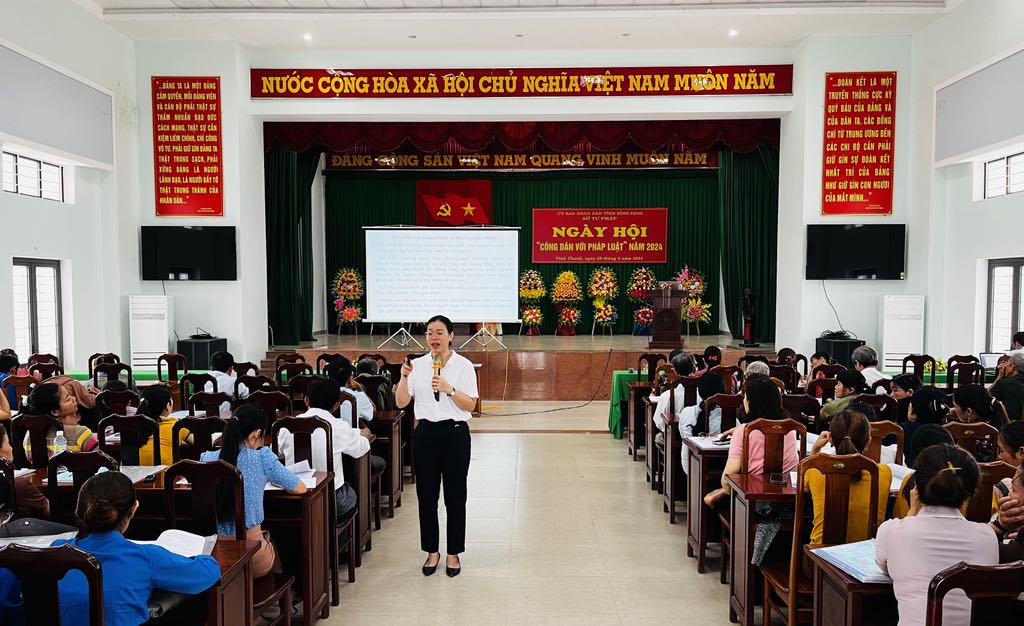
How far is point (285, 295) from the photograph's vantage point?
1083 centimetres

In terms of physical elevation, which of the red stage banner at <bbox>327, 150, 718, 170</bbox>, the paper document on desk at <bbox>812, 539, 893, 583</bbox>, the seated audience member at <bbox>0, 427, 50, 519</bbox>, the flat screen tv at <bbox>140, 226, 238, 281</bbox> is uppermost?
the red stage banner at <bbox>327, 150, 718, 170</bbox>

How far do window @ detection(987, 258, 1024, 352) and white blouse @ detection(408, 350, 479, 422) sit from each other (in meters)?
6.20

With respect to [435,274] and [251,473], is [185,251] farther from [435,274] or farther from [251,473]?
[251,473]

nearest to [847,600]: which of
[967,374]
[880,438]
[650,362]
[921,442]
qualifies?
[921,442]

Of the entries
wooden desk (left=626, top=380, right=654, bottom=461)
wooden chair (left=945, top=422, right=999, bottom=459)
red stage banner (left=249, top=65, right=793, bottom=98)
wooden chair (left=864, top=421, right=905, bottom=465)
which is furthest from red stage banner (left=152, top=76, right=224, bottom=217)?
wooden chair (left=945, top=422, right=999, bottom=459)

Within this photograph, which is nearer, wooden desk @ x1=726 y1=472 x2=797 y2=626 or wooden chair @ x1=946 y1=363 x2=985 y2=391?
wooden desk @ x1=726 y1=472 x2=797 y2=626

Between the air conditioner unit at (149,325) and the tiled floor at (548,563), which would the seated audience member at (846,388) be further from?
the air conditioner unit at (149,325)

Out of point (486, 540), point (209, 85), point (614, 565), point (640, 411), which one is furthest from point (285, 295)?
point (614, 565)

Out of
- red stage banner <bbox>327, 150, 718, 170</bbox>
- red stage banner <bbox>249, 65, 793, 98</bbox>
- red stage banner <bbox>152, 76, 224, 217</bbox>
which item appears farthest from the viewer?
red stage banner <bbox>327, 150, 718, 170</bbox>

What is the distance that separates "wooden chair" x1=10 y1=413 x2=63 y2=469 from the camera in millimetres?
3473

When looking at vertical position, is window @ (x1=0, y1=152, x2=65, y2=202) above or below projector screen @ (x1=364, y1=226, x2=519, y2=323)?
above

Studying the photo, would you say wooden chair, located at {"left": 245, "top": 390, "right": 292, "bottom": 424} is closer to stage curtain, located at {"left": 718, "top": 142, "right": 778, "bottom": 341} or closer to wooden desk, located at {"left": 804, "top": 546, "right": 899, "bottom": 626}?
wooden desk, located at {"left": 804, "top": 546, "right": 899, "bottom": 626}

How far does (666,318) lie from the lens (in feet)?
33.6

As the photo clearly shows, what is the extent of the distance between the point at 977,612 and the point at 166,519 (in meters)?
2.54
